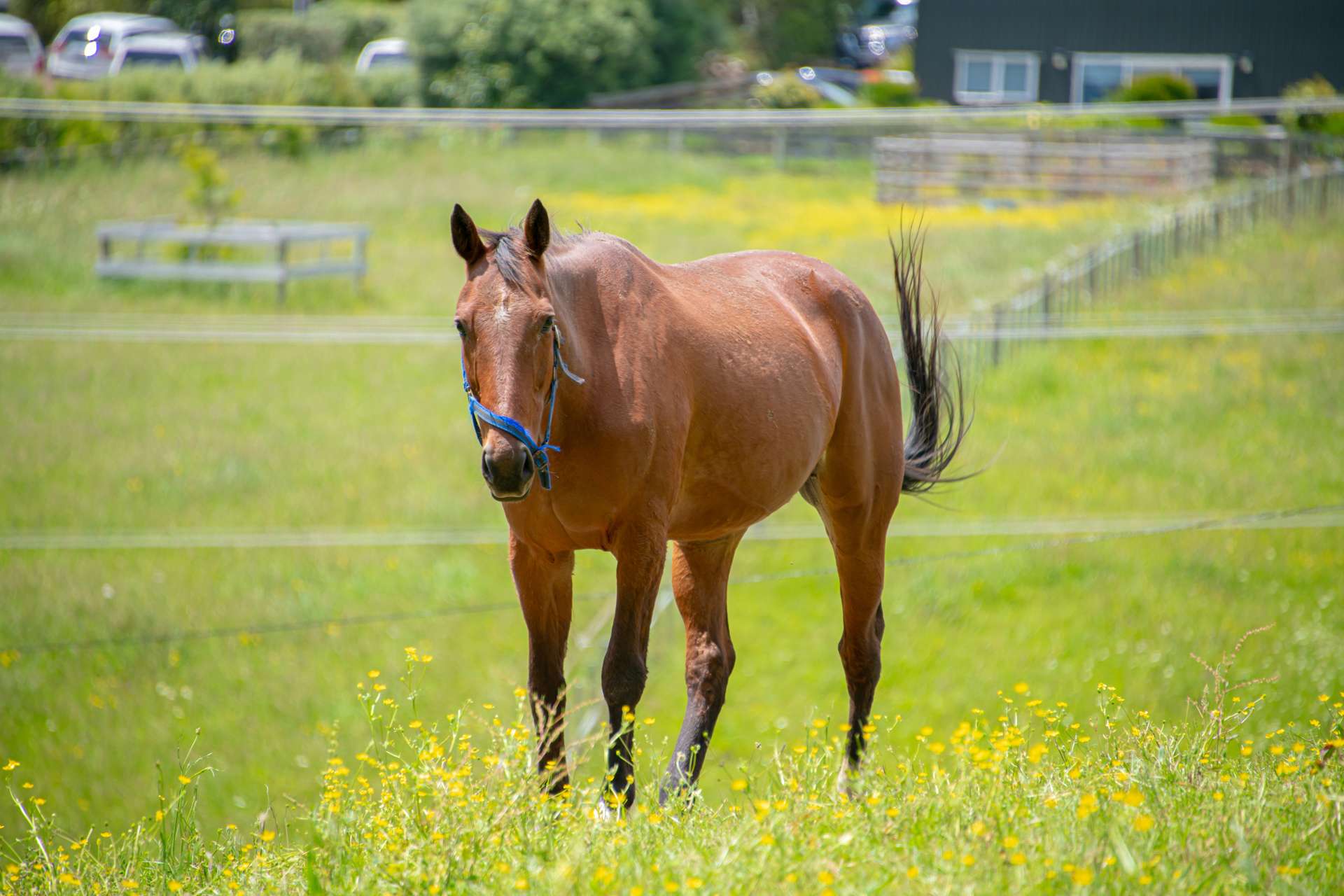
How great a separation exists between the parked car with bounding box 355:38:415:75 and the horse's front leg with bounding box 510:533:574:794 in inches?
956

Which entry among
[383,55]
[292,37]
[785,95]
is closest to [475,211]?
[383,55]

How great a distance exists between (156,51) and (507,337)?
3041cm

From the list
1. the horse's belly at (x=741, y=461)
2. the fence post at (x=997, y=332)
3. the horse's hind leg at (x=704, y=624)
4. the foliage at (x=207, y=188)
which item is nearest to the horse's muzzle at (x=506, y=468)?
A: the horse's belly at (x=741, y=461)

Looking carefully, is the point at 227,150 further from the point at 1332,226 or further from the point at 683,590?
the point at 683,590

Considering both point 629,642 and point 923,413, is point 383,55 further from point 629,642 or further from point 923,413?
point 629,642

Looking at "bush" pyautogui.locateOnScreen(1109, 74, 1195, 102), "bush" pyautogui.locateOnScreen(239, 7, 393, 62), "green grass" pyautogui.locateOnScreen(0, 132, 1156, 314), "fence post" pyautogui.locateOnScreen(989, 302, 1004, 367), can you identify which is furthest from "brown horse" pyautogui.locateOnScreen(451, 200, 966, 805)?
"bush" pyautogui.locateOnScreen(239, 7, 393, 62)

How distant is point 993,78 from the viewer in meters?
30.7

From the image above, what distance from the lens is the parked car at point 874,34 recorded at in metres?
42.7

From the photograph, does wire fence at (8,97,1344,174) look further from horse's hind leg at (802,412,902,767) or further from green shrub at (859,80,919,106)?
horse's hind leg at (802,412,902,767)

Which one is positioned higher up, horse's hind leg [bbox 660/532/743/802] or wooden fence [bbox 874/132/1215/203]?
horse's hind leg [bbox 660/532/743/802]

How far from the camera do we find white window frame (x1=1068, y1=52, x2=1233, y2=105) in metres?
28.9

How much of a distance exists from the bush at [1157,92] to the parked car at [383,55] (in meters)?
13.9

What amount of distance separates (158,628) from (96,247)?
37.7 ft

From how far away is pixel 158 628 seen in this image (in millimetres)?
11680
